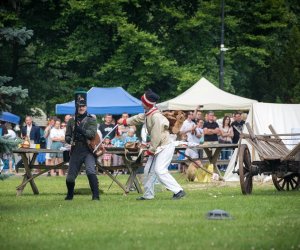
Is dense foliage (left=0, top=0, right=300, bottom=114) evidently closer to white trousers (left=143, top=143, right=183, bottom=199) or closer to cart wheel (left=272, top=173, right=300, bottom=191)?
cart wheel (left=272, top=173, right=300, bottom=191)

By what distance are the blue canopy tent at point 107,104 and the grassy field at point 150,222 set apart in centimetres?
1613

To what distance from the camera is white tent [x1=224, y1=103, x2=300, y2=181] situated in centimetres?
2767

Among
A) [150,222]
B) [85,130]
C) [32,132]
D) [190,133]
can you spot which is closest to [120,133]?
[190,133]

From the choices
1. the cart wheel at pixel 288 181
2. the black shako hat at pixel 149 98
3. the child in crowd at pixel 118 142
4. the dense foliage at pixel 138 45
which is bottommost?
the cart wheel at pixel 288 181

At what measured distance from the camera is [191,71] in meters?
46.8

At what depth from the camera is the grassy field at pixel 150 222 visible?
11539 mm

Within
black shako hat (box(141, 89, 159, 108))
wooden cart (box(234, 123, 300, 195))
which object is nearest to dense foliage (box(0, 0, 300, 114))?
wooden cart (box(234, 123, 300, 195))

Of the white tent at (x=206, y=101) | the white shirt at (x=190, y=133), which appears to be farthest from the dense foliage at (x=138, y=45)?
the white shirt at (x=190, y=133)

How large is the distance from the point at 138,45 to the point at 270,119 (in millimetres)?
18233

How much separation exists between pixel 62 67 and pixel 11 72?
2395 millimetres

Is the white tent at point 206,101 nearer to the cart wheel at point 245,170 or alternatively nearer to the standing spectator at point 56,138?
the standing spectator at point 56,138

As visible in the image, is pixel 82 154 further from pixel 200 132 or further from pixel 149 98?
pixel 200 132

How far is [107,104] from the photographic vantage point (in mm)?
36719

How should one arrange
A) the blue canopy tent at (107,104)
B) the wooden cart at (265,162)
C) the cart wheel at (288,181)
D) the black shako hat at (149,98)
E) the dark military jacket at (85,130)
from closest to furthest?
the black shako hat at (149,98)
the dark military jacket at (85,130)
the wooden cart at (265,162)
the cart wheel at (288,181)
the blue canopy tent at (107,104)
